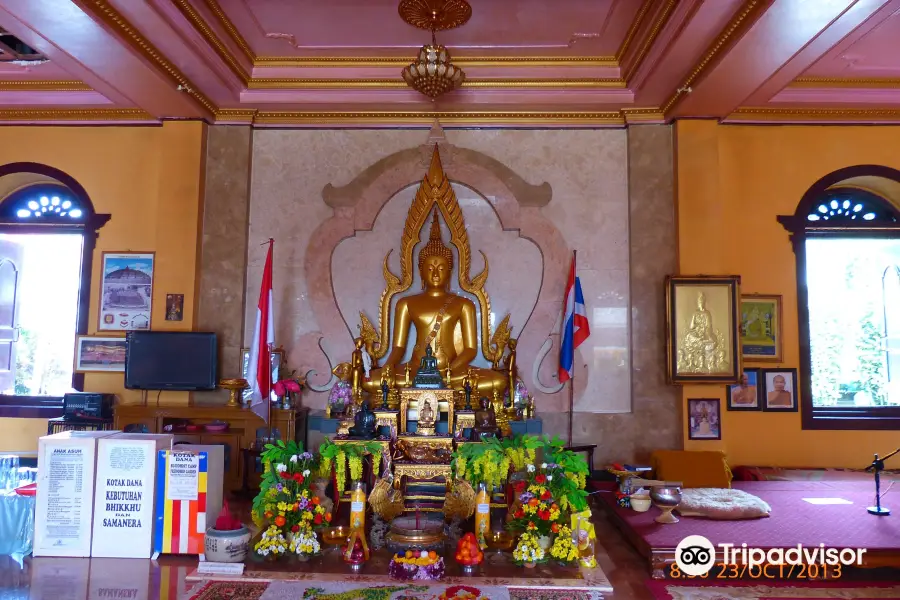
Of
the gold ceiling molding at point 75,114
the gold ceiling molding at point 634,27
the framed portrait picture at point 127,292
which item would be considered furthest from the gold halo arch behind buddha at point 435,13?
the framed portrait picture at point 127,292

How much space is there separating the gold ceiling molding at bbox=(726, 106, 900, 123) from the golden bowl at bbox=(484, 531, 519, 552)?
488cm

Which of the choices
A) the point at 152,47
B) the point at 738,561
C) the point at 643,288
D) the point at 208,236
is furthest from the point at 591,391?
the point at 152,47

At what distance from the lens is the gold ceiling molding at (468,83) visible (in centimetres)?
662

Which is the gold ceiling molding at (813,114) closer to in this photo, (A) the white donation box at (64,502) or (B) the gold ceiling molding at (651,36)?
(B) the gold ceiling molding at (651,36)

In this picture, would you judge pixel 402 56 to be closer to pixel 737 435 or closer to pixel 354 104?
pixel 354 104

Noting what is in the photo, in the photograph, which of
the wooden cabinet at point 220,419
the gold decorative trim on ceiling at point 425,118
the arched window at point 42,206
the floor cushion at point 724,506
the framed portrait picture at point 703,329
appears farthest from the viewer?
the arched window at point 42,206

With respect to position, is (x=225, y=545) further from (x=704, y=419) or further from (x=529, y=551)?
(x=704, y=419)

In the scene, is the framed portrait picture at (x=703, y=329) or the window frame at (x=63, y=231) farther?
the window frame at (x=63, y=231)

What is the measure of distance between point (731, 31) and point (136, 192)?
600cm

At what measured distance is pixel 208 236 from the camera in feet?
22.9

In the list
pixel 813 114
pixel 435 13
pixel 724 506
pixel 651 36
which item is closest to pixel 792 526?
pixel 724 506

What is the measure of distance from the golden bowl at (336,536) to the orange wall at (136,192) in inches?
112

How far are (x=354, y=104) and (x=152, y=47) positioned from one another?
6.51ft

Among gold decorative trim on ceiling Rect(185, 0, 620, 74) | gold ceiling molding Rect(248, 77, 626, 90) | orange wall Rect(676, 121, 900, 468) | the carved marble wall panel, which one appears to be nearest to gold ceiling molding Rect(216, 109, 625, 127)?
the carved marble wall panel
